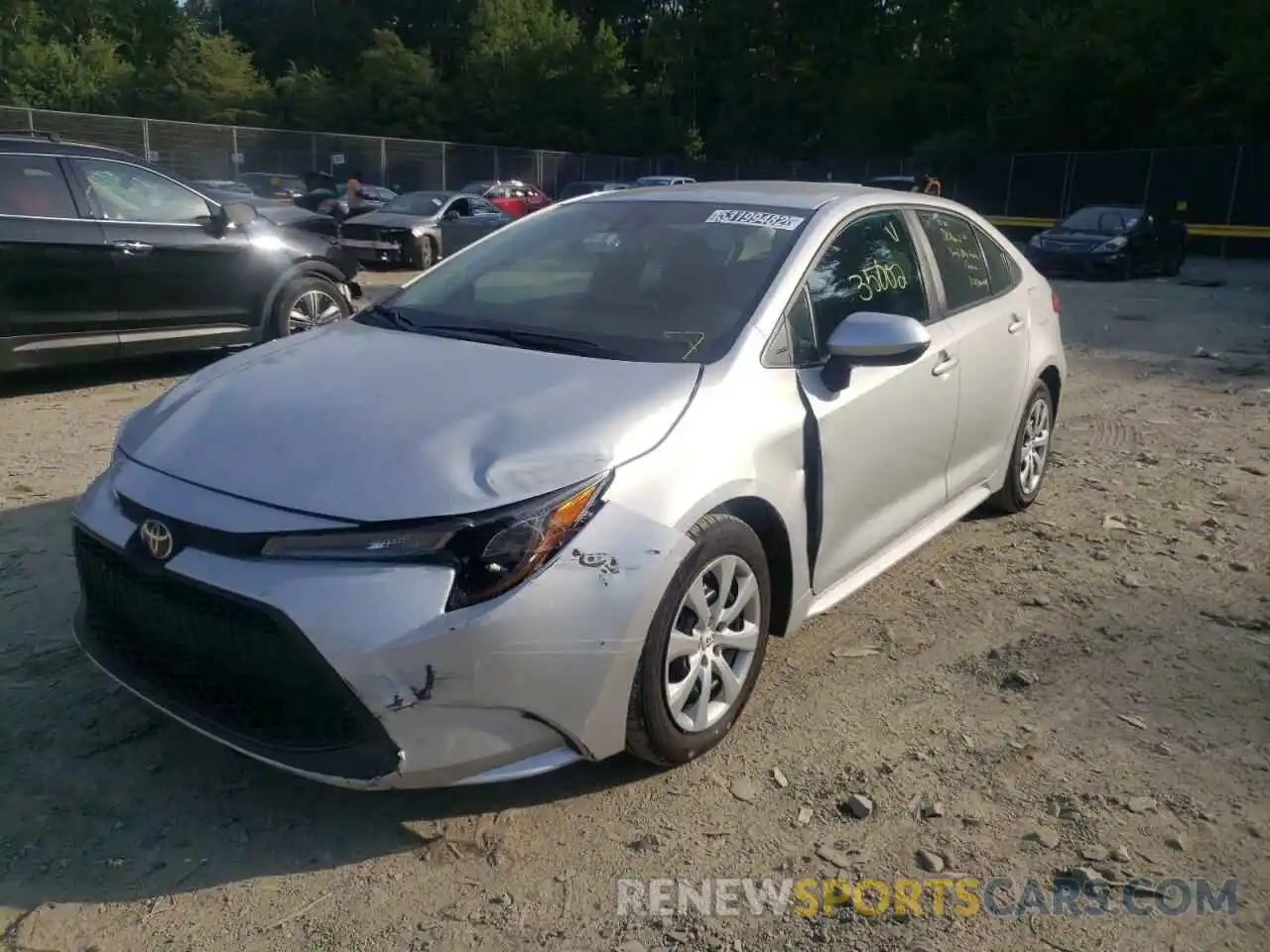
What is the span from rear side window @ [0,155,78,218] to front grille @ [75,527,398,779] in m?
5.19

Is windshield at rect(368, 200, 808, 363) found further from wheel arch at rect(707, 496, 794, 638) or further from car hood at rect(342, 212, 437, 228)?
car hood at rect(342, 212, 437, 228)

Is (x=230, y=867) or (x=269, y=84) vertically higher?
(x=269, y=84)

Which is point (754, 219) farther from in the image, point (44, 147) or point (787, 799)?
point (44, 147)

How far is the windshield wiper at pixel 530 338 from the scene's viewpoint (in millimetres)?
3408

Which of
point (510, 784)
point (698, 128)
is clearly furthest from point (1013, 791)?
point (698, 128)

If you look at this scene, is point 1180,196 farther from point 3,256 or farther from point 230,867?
point 230,867

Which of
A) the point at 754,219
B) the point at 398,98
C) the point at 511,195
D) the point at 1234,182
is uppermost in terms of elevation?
the point at 398,98

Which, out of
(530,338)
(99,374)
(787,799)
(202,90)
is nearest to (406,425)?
(530,338)

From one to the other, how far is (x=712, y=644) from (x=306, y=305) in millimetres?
6357

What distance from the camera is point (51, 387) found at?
7.63 m

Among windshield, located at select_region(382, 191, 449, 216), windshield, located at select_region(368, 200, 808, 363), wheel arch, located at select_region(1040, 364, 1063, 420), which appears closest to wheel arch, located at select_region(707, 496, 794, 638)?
windshield, located at select_region(368, 200, 808, 363)

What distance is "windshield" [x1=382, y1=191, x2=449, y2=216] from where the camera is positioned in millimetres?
18391

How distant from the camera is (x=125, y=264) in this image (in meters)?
7.36

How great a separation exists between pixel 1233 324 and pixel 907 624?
11600 millimetres
